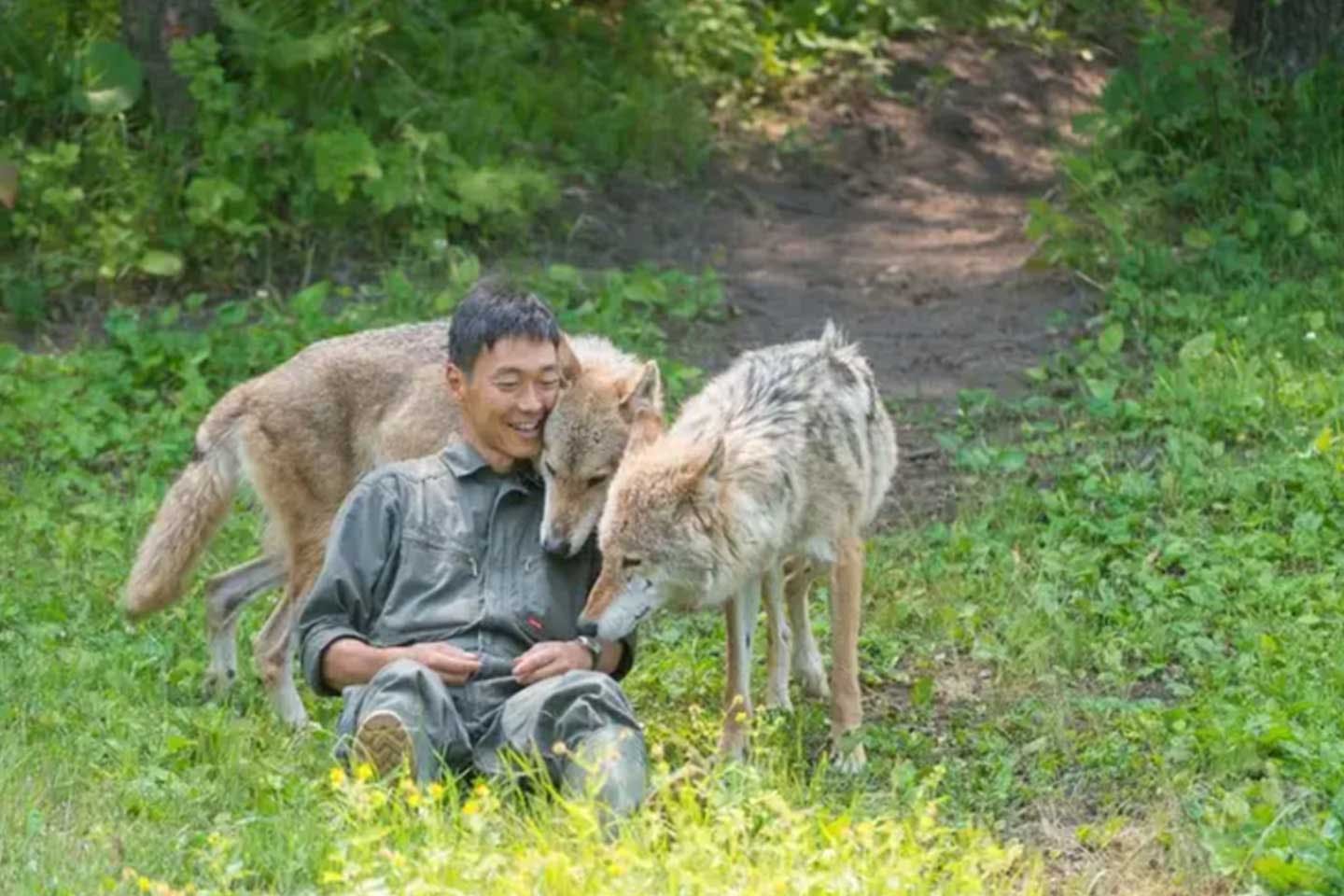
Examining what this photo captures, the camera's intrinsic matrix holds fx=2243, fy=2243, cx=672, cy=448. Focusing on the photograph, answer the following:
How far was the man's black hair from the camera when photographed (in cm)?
601

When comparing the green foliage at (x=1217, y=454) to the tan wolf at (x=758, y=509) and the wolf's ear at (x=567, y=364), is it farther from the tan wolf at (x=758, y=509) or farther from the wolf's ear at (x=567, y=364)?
the wolf's ear at (x=567, y=364)

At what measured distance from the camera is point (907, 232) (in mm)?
12672

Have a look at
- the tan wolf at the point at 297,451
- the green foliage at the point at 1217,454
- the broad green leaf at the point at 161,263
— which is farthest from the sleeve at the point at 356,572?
the broad green leaf at the point at 161,263

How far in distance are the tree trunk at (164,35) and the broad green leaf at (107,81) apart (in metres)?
0.16

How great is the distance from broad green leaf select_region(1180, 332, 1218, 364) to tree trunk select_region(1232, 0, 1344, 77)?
2619 mm

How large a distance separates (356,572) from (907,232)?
7201mm

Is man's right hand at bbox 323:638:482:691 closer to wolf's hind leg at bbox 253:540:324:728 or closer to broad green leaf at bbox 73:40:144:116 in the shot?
wolf's hind leg at bbox 253:540:324:728

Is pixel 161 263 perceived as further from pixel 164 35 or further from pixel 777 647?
pixel 777 647

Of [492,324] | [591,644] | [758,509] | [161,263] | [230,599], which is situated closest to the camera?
[591,644]

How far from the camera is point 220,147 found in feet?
37.6

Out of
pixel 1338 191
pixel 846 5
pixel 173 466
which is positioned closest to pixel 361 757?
pixel 173 466

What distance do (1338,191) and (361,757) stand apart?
23.4 feet

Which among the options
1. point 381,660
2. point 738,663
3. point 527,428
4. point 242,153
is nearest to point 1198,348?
point 738,663

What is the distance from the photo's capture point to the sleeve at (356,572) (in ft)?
19.4
